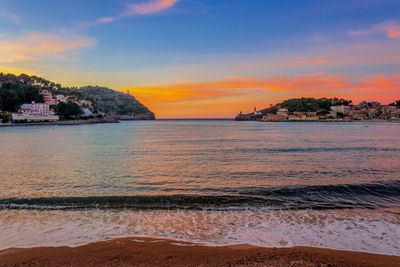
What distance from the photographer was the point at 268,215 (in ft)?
37.5

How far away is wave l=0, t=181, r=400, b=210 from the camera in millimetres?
12789

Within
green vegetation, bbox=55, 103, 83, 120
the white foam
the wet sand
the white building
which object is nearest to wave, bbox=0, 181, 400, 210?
the white foam

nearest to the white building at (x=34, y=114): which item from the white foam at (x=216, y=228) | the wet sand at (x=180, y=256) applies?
the white foam at (x=216, y=228)

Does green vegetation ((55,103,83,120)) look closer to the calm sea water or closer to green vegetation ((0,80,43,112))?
green vegetation ((0,80,43,112))

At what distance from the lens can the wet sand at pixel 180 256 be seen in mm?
7051

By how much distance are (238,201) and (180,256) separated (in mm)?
6330

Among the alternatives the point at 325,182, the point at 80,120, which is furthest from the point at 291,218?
the point at 80,120

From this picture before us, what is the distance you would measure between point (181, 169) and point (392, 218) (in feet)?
44.1

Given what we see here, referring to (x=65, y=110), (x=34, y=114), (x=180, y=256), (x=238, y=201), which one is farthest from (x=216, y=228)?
(x=65, y=110)

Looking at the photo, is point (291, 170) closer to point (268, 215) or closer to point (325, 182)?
point (325, 182)

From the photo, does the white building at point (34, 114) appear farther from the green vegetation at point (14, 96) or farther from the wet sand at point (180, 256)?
the wet sand at point (180, 256)

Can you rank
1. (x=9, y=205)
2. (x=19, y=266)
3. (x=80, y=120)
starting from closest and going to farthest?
(x=19, y=266) < (x=9, y=205) < (x=80, y=120)

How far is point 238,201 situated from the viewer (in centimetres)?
1353

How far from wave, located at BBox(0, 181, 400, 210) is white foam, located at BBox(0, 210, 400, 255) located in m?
0.87
